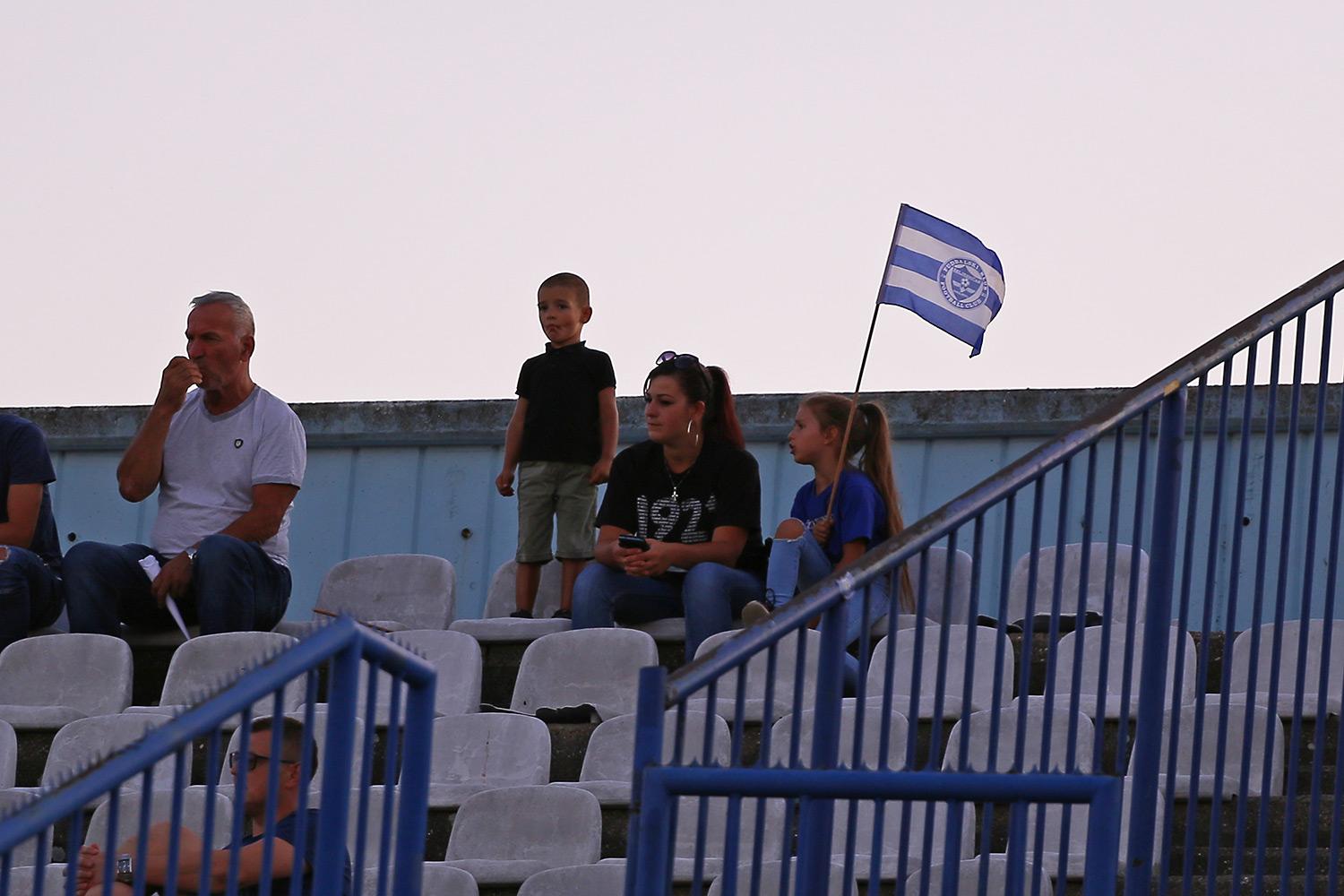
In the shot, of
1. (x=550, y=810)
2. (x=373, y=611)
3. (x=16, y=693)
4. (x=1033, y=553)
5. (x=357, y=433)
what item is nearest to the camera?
(x=1033, y=553)

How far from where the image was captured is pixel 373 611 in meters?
7.26

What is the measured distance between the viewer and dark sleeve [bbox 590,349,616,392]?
722cm

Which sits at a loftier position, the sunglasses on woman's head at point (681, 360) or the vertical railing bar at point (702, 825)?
the sunglasses on woman's head at point (681, 360)

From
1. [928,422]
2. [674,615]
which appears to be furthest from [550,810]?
[928,422]

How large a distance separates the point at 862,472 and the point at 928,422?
1.96 m

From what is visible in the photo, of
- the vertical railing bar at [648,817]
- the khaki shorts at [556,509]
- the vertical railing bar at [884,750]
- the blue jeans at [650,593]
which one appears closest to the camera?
the vertical railing bar at [648,817]

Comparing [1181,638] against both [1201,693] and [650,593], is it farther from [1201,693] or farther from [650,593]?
[650,593]

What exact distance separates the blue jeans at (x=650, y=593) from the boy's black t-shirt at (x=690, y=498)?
0.58 feet

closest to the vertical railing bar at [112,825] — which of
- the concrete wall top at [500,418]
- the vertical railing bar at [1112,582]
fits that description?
the vertical railing bar at [1112,582]

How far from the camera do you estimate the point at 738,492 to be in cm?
649

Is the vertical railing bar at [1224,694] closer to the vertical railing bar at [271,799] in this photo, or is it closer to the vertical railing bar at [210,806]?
the vertical railing bar at [271,799]

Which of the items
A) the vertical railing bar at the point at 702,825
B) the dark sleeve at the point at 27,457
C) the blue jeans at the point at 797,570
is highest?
the dark sleeve at the point at 27,457

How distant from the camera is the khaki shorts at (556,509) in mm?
7078

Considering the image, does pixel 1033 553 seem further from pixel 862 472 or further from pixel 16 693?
pixel 16 693
